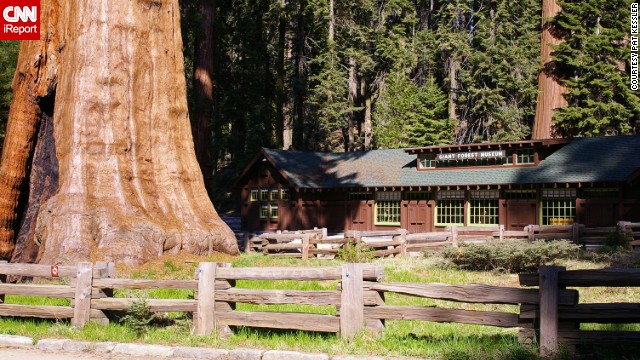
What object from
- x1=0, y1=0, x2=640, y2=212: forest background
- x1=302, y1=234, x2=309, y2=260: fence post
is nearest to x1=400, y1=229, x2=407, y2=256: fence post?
x1=302, y1=234, x2=309, y2=260: fence post

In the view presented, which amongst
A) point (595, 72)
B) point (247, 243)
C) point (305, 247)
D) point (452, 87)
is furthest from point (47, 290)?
point (452, 87)

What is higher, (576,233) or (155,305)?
(576,233)

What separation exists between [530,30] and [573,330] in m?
59.7

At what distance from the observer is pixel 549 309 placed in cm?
835

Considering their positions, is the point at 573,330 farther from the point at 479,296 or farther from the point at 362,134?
the point at 362,134

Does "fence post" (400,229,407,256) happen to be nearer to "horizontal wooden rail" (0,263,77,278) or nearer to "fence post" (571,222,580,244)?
"fence post" (571,222,580,244)

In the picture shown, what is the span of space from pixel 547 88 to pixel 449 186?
10.9 meters

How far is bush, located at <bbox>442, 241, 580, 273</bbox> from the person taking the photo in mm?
18188

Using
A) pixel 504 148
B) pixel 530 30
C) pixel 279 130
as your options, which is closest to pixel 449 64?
pixel 530 30

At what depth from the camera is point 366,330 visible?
9.27 m

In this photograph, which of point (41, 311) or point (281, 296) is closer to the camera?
point (281, 296)

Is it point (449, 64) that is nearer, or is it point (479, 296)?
point (479, 296)

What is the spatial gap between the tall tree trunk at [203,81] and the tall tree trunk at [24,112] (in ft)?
51.1

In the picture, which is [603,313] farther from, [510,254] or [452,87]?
[452,87]
